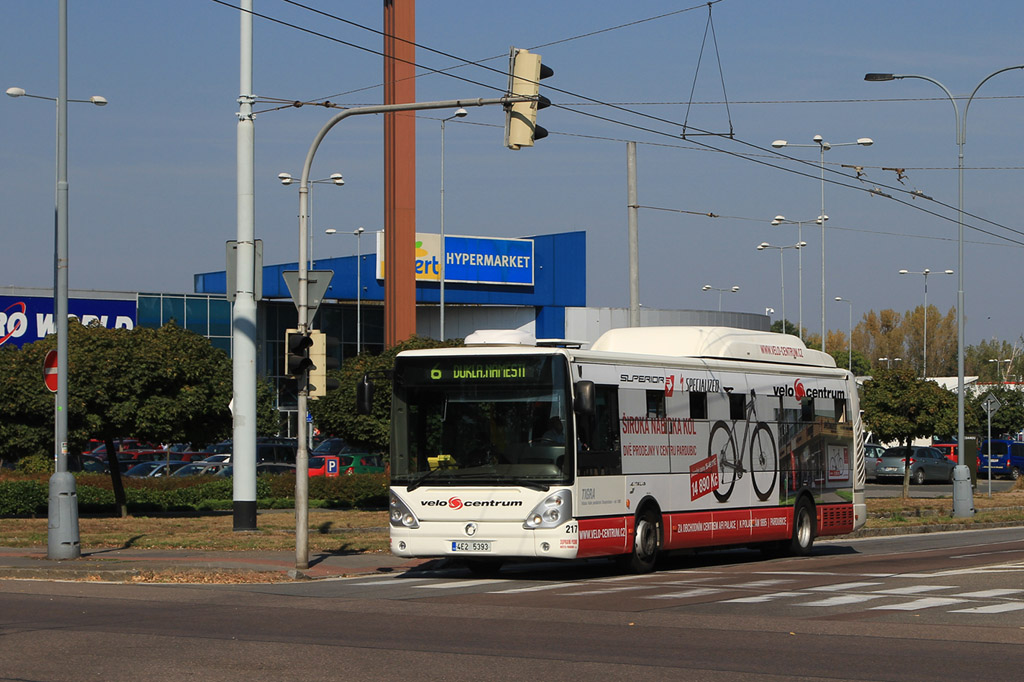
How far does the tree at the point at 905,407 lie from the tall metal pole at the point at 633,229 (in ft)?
59.1

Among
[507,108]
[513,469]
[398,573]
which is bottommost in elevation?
[398,573]

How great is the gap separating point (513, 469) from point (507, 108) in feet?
14.4

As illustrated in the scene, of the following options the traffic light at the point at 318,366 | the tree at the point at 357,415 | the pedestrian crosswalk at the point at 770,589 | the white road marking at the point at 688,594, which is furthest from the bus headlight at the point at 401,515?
the tree at the point at 357,415

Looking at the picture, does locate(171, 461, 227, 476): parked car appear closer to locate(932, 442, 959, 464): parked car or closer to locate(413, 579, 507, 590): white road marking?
locate(413, 579, 507, 590): white road marking

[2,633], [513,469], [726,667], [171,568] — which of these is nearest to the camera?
[726,667]

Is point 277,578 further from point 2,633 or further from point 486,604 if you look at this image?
point 2,633

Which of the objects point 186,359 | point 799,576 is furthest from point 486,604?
point 186,359

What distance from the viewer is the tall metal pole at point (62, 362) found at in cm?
1903

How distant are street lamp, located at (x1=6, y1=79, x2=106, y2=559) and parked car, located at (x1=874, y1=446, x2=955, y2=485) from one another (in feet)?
140

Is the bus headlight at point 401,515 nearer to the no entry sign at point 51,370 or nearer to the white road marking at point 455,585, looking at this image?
the white road marking at point 455,585

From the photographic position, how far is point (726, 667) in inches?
380

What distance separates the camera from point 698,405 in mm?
19234

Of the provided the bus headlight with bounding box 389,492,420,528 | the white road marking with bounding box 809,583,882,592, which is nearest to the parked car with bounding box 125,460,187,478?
the bus headlight with bounding box 389,492,420,528

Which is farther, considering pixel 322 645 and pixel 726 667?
pixel 322 645
